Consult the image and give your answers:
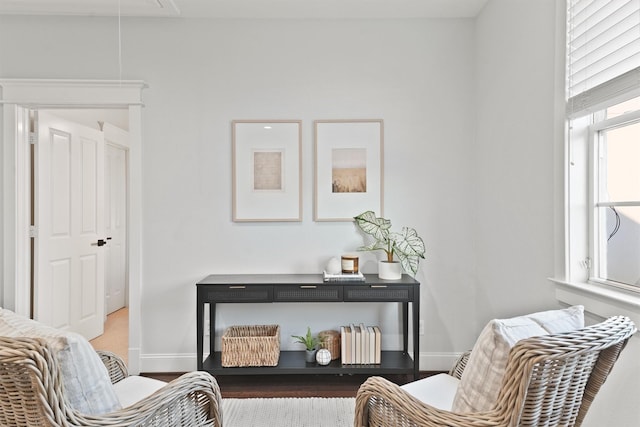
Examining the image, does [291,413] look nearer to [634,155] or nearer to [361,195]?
[361,195]

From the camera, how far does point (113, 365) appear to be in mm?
1888

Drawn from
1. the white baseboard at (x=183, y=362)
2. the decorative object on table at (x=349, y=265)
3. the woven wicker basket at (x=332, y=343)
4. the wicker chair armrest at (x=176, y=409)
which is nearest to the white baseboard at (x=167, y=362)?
the white baseboard at (x=183, y=362)

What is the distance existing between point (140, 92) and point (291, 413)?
8.08 feet

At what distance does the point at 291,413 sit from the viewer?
240 centimetres

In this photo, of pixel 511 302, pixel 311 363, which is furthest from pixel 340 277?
pixel 511 302

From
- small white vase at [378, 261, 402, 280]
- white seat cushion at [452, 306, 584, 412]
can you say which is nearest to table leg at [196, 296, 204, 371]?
small white vase at [378, 261, 402, 280]

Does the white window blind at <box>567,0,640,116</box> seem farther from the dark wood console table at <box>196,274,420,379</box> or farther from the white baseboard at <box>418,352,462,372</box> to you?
the white baseboard at <box>418,352,462,372</box>

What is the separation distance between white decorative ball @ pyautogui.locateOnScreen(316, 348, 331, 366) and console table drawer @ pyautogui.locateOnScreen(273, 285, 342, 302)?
1.21 ft

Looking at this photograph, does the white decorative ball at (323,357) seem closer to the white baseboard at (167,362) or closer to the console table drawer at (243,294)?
the console table drawer at (243,294)

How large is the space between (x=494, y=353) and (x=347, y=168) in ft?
6.65

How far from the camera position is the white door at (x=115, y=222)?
4.71 meters

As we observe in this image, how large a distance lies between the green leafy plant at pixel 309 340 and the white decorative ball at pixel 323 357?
4.2 inches

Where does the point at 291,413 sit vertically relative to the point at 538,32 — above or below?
below

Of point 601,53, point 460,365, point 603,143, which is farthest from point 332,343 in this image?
point 601,53
